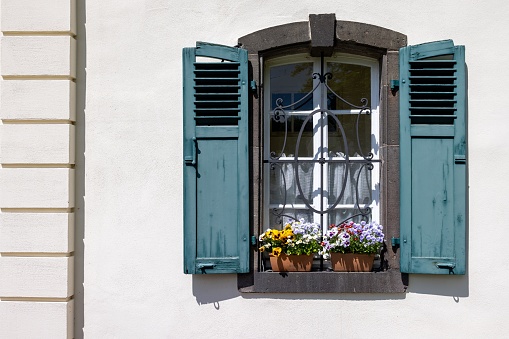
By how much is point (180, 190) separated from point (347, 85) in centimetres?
156

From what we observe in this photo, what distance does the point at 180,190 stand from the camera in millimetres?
4289

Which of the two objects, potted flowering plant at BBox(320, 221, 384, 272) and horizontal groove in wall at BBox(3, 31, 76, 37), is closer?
potted flowering plant at BBox(320, 221, 384, 272)

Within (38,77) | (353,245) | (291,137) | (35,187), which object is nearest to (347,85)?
(291,137)

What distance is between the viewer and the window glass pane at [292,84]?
450cm

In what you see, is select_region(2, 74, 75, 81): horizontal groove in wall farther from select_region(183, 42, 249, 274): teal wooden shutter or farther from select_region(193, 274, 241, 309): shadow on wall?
select_region(193, 274, 241, 309): shadow on wall

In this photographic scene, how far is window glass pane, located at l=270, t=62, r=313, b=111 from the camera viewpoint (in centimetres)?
450

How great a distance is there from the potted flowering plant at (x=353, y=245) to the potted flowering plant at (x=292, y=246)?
105 millimetres

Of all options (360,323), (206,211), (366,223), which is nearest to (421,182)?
(366,223)

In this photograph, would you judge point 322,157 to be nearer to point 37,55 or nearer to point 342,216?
point 342,216

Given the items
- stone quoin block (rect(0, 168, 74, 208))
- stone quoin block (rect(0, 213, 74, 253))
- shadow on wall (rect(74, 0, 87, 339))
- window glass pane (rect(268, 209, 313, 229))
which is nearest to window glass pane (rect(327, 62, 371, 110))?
window glass pane (rect(268, 209, 313, 229))

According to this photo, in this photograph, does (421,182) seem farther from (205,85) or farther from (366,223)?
(205,85)

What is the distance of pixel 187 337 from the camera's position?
425 cm

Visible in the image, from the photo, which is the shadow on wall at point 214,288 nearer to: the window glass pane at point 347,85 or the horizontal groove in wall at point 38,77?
the window glass pane at point 347,85

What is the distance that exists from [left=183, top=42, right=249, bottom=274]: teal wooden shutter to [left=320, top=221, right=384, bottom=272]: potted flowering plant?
639 millimetres
